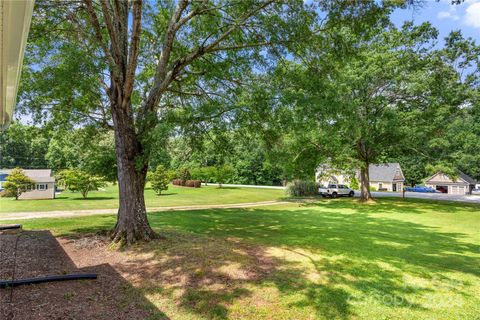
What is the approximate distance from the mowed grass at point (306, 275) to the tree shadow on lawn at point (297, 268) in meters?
0.02

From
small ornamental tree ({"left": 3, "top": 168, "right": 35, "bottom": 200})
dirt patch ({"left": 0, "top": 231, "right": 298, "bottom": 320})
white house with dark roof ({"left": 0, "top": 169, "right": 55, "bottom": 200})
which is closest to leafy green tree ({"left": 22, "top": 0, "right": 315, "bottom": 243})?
dirt patch ({"left": 0, "top": 231, "right": 298, "bottom": 320})

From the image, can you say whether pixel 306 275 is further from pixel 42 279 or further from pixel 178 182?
pixel 178 182

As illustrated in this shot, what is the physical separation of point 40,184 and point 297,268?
19.9 metres

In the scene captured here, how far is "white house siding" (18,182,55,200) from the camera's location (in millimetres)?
18345

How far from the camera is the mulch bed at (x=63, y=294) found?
3.76 m

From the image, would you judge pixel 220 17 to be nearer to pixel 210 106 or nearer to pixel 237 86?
pixel 237 86

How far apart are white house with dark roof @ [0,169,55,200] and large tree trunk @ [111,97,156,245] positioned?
48.1 ft

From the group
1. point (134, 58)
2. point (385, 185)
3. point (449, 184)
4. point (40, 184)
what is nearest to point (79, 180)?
point (40, 184)

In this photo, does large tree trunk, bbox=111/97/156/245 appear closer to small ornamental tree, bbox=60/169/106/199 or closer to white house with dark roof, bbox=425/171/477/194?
small ornamental tree, bbox=60/169/106/199

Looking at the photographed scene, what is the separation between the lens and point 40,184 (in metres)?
18.9

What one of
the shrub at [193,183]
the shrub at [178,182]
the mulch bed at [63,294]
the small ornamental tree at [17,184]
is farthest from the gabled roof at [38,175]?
the shrub at [178,182]

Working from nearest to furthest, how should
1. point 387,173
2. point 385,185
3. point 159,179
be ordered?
point 159,179, point 385,185, point 387,173

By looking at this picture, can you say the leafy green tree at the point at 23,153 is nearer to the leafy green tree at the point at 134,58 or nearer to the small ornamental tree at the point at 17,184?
the small ornamental tree at the point at 17,184

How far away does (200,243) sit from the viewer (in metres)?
7.53
